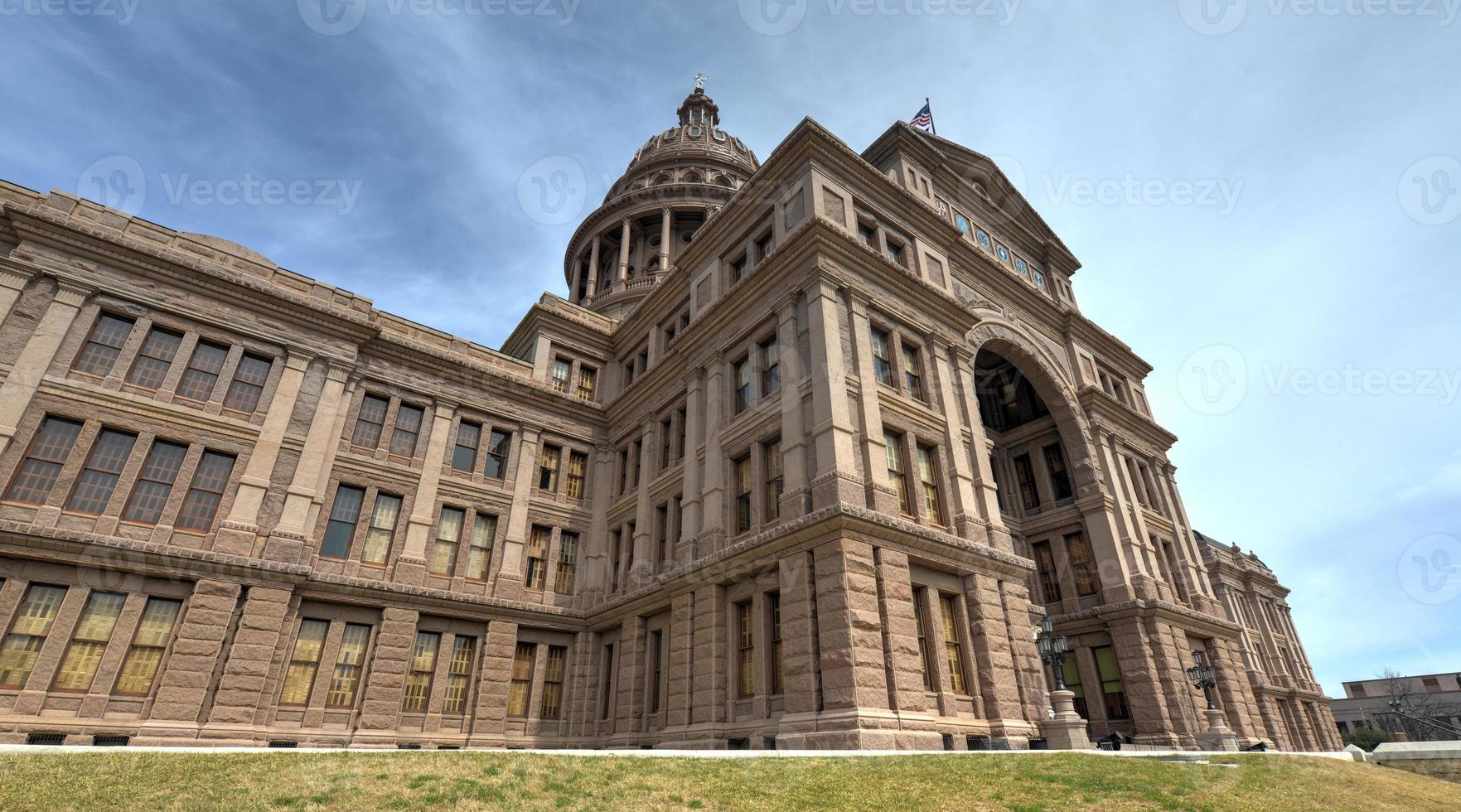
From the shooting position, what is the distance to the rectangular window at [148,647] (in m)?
18.9

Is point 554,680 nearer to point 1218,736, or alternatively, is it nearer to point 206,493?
point 206,493

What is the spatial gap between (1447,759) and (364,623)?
33.1m

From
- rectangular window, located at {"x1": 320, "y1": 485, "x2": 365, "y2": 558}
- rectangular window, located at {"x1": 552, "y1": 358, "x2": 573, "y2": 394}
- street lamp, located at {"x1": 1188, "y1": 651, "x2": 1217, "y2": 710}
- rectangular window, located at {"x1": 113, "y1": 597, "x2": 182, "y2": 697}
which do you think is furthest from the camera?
rectangular window, located at {"x1": 552, "y1": 358, "x2": 573, "y2": 394}

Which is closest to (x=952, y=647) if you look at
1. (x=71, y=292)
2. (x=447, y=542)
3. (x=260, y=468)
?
(x=447, y=542)

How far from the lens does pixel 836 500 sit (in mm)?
17391

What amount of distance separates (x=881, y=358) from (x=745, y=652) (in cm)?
1003

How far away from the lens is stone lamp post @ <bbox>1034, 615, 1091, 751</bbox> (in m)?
17.9

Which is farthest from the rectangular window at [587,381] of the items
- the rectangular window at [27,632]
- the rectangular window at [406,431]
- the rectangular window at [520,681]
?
the rectangular window at [27,632]

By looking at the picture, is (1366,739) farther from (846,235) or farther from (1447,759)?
(846,235)

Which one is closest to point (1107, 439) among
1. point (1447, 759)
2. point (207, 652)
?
point (1447, 759)

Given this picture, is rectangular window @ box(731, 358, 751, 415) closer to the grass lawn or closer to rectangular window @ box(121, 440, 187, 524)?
the grass lawn

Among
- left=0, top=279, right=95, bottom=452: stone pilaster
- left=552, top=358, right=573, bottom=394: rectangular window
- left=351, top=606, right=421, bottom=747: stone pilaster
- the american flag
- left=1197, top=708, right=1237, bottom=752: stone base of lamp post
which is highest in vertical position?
the american flag

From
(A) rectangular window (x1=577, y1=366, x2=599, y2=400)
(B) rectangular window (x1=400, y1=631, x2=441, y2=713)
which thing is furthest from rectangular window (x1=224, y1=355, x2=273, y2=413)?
(A) rectangular window (x1=577, y1=366, x2=599, y2=400)

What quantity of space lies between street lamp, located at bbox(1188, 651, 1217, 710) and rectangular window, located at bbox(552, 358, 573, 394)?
91.5ft
